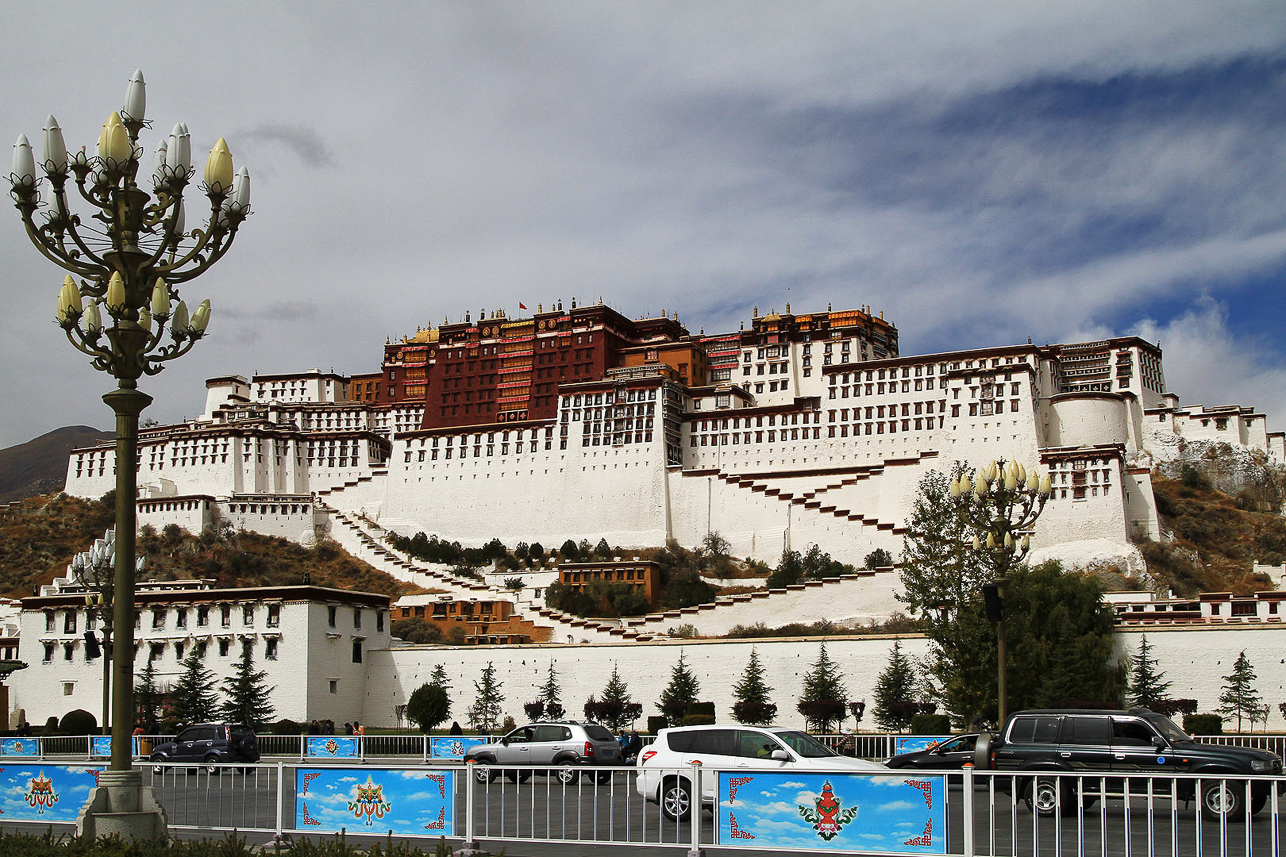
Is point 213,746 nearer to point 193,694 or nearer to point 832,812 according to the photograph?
point 193,694

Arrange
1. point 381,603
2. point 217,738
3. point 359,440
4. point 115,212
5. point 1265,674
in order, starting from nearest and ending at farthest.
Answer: point 115,212 < point 217,738 < point 1265,674 < point 381,603 < point 359,440

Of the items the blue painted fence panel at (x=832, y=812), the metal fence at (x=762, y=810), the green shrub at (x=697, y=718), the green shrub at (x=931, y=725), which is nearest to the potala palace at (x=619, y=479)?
the green shrub at (x=697, y=718)

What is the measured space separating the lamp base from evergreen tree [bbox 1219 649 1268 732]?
34915 mm

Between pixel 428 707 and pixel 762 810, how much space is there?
119 feet

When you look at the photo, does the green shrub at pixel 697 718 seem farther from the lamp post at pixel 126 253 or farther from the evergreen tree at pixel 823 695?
the lamp post at pixel 126 253

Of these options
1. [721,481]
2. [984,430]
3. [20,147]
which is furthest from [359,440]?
[20,147]

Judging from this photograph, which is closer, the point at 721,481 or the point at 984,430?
the point at 984,430

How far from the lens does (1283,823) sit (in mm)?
17578

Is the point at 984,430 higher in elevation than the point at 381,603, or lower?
higher

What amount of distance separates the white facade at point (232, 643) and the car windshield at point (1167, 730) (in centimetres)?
3768

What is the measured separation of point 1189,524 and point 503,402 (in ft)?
177

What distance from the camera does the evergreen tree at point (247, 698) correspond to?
4800 cm

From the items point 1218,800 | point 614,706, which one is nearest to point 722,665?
point 614,706

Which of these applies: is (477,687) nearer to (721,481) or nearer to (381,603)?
(381,603)
